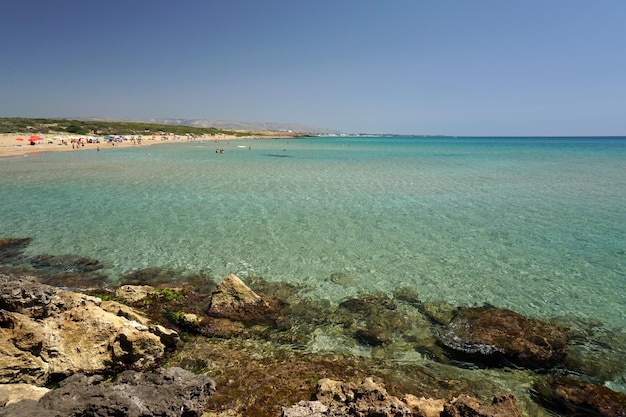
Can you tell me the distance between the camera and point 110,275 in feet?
36.2

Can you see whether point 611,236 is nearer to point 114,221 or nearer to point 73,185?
point 114,221

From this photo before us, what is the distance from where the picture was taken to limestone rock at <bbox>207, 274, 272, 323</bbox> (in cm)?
839

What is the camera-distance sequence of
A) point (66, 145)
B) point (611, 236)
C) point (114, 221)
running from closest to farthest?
point (611, 236), point (114, 221), point (66, 145)

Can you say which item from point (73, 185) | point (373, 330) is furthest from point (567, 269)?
point (73, 185)

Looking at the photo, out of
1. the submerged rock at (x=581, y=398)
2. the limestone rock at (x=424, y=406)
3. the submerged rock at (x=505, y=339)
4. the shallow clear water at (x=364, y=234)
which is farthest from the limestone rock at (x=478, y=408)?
the shallow clear water at (x=364, y=234)

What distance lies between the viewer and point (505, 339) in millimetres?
7426

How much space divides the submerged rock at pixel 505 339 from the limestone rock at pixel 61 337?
6.32 m

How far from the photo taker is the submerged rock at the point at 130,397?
4.39 m

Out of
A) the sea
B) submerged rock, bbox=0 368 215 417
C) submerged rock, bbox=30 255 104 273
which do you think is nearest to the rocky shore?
submerged rock, bbox=0 368 215 417

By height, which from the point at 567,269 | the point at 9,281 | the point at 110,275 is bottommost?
the point at 110,275

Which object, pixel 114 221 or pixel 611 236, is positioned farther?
pixel 114 221

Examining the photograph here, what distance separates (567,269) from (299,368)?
10.1m

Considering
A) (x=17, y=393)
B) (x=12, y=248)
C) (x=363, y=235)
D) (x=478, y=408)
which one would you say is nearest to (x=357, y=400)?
(x=478, y=408)

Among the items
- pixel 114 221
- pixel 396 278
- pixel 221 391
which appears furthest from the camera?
pixel 114 221
